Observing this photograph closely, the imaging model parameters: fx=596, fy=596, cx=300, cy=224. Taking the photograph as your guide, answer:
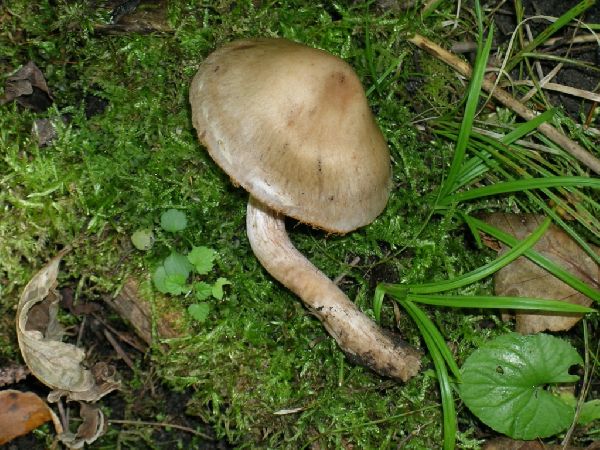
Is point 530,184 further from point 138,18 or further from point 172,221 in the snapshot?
point 138,18

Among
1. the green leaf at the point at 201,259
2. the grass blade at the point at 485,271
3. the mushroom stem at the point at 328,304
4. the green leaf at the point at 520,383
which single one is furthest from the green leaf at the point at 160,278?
the green leaf at the point at 520,383

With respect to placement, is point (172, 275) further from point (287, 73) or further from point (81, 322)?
point (287, 73)

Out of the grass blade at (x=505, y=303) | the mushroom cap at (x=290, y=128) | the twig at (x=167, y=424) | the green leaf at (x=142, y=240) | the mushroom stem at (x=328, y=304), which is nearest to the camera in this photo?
the mushroom cap at (x=290, y=128)

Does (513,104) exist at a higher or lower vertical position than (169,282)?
higher

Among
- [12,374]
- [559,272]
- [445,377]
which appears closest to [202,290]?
[12,374]

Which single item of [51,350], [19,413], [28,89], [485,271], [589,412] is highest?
[28,89]

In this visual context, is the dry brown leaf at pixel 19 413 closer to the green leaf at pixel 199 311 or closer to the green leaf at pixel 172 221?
the green leaf at pixel 199 311
